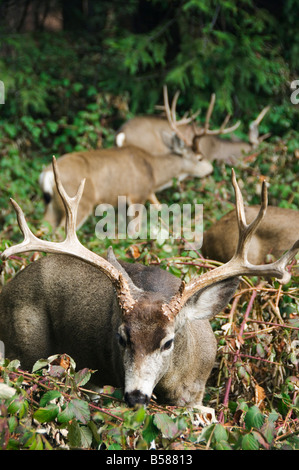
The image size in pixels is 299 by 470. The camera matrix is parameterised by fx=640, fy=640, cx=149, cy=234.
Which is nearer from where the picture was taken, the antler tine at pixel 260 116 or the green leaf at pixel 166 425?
the green leaf at pixel 166 425

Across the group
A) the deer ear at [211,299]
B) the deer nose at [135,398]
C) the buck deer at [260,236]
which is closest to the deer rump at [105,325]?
the deer ear at [211,299]

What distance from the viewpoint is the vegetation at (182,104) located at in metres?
4.10

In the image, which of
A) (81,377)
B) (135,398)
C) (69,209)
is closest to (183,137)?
(69,209)

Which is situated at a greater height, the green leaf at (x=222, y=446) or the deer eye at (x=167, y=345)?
the deer eye at (x=167, y=345)

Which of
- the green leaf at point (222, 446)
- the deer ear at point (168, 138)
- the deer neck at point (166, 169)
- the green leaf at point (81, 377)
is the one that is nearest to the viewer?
the green leaf at point (222, 446)

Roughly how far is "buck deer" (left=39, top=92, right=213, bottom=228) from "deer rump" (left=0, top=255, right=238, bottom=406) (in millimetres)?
3369

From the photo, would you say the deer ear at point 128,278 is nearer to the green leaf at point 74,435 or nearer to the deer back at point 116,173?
the green leaf at point 74,435

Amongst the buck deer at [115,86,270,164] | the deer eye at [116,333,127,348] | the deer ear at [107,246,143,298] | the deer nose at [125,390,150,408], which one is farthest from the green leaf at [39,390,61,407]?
the buck deer at [115,86,270,164]

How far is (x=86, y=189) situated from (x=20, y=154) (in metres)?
2.21

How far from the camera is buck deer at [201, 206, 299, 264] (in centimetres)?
526

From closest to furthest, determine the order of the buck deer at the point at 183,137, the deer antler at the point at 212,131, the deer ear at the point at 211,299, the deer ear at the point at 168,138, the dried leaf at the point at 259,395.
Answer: the deer ear at the point at 211,299 < the dried leaf at the point at 259,395 < the deer antler at the point at 212,131 < the deer ear at the point at 168,138 < the buck deer at the point at 183,137

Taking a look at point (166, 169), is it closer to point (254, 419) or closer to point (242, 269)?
point (242, 269)

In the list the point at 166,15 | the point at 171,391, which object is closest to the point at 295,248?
the point at 171,391

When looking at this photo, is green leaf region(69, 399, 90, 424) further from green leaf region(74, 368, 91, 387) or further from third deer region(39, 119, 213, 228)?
third deer region(39, 119, 213, 228)
